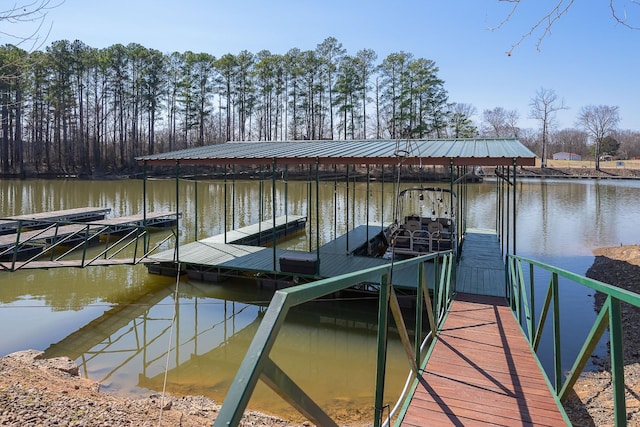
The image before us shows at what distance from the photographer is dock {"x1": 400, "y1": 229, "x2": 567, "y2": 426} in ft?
9.30

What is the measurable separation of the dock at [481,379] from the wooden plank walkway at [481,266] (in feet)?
5.17

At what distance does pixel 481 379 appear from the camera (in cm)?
340

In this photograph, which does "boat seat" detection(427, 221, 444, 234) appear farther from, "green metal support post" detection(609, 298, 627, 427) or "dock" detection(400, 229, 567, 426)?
"green metal support post" detection(609, 298, 627, 427)

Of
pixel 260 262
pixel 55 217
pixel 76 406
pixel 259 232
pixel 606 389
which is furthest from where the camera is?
pixel 55 217

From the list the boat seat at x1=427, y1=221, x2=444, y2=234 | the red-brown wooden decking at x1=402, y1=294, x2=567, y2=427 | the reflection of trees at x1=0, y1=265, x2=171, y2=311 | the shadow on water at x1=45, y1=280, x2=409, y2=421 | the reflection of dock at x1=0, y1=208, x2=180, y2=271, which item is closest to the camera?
the red-brown wooden decking at x1=402, y1=294, x2=567, y2=427

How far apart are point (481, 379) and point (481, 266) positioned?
20.2ft

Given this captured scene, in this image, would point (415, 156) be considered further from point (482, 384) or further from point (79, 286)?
point (79, 286)

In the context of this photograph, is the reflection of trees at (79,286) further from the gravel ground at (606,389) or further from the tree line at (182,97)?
the tree line at (182,97)

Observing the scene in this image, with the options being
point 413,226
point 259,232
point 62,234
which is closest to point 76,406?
point 413,226

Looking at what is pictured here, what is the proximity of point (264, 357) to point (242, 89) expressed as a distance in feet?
163

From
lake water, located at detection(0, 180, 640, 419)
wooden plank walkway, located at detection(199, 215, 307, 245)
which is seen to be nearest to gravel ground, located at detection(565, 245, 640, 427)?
lake water, located at detection(0, 180, 640, 419)

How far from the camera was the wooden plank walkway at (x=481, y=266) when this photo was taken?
721 centimetres

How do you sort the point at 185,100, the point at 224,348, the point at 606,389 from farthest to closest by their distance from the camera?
the point at 185,100, the point at 224,348, the point at 606,389

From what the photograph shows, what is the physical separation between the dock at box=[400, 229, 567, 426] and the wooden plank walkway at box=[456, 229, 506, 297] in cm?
158
